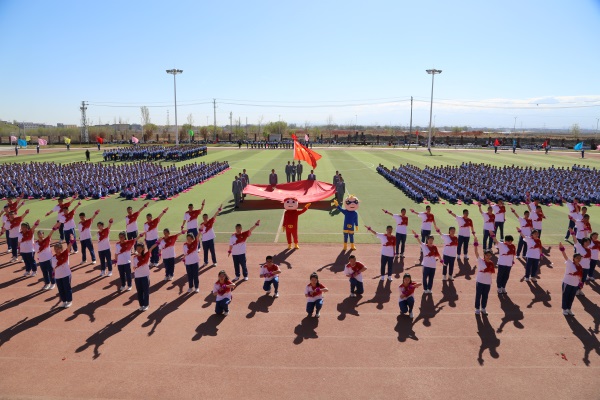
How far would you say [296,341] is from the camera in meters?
8.20

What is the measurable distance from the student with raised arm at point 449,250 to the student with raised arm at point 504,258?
1.08 metres

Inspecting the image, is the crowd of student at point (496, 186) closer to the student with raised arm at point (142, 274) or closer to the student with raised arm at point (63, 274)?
the student with raised arm at point (142, 274)

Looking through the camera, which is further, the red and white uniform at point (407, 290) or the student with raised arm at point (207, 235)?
the student with raised arm at point (207, 235)

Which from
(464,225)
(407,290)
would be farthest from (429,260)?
(464,225)

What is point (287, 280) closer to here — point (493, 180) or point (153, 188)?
point (153, 188)

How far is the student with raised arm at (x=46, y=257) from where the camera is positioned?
33.9ft

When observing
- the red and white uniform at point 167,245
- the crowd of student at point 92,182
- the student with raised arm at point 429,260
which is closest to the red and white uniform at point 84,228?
the red and white uniform at point 167,245

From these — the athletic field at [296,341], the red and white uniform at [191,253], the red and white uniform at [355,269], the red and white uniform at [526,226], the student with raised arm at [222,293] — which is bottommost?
the athletic field at [296,341]

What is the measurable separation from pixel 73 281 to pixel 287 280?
6.60 metres

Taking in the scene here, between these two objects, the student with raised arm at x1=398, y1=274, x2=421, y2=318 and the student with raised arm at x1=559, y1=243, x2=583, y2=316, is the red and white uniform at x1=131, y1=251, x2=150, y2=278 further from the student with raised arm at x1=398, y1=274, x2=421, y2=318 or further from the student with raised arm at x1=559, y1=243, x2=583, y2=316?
the student with raised arm at x1=559, y1=243, x2=583, y2=316

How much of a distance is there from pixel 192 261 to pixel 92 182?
18.8 metres

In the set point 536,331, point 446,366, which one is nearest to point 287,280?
point 446,366

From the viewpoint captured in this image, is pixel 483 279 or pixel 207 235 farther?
pixel 207 235

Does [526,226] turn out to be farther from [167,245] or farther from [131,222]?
[131,222]
